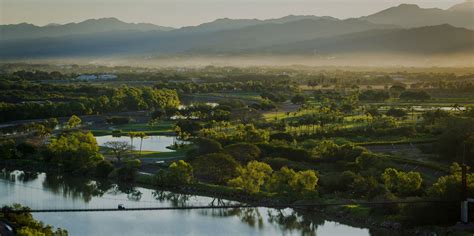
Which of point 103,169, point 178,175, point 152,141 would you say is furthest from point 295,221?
point 152,141

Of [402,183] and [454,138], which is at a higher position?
[454,138]

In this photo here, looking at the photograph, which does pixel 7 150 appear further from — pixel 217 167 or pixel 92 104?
pixel 92 104

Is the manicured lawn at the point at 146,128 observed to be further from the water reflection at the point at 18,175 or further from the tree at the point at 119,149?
the water reflection at the point at 18,175

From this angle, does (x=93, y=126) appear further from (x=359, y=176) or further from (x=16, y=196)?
(x=359, y=176)

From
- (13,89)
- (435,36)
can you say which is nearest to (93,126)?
(13,89)

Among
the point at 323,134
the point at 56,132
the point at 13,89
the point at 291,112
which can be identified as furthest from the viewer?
the point at 13,89

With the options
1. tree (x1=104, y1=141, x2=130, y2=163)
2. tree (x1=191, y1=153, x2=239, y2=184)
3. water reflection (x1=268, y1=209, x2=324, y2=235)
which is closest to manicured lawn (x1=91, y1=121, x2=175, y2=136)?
tree (x1=104, y1=141, x2=130, y2=163)
